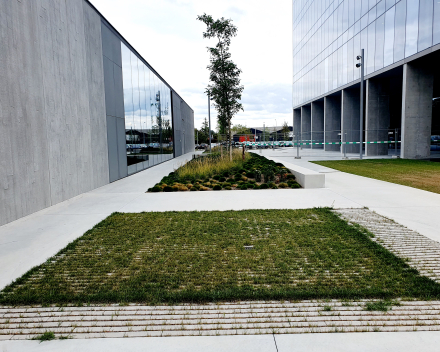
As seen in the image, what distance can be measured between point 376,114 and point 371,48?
17.3 feet

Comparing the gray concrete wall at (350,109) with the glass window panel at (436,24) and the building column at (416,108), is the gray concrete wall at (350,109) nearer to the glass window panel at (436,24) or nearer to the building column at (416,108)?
the building column at (416,108)

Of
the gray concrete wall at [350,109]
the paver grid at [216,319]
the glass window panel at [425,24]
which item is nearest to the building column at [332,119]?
the gray concrete wall at [350,109]

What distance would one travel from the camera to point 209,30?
21391 millimetres

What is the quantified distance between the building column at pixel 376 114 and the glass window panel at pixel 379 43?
2449mm

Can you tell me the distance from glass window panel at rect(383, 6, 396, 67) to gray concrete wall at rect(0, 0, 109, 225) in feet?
65.3

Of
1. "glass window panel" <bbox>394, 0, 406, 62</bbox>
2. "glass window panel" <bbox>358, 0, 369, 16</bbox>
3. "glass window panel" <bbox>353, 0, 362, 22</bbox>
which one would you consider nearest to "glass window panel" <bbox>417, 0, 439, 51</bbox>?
"glass window panel" <bbox>394, 0, 406, 62</bbox>

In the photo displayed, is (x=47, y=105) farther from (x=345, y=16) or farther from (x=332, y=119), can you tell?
(x=332, y=119)

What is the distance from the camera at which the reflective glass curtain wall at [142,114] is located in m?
16.4

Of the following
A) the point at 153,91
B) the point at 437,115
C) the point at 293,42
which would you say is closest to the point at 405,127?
the point at 153,91

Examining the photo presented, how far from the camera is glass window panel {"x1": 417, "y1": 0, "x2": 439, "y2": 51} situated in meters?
19.5

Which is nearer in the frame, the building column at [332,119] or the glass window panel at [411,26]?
the glass window panel at [411,26]

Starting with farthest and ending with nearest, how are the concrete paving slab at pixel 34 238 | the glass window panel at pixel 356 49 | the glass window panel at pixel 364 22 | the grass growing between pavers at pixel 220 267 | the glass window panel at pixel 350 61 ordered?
1. the glass window panel at pixel 350 61
2. the glass window panel at pixel 356 49
3. the glass window panel at pixel 364 22
4. the concrete paving slab at pixel 34 238
5. the grass growing between pavers at pixel 220 267

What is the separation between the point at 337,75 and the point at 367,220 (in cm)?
3092

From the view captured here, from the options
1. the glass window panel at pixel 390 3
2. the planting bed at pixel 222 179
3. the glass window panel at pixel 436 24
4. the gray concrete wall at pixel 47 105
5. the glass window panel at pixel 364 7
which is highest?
the glass window panel at pixel 364 7
